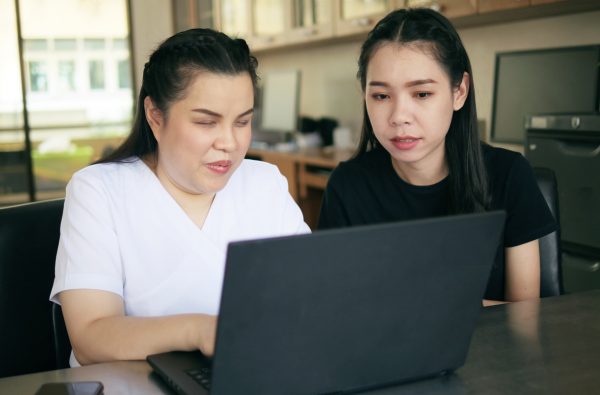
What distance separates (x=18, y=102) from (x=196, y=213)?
4.92 m

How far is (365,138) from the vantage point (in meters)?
1.55

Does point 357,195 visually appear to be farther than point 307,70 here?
No

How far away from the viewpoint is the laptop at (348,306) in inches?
26.5

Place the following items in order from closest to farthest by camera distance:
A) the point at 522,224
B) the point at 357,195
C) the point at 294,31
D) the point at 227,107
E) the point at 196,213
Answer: the point at 227,107 → the point at 196,213 → the point at 522,224 → the point at 357,195 → the point at 294,31

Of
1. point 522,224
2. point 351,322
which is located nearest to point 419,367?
point 351,322

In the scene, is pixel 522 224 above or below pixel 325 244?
below

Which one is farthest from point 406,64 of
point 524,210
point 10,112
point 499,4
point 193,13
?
point 10,112

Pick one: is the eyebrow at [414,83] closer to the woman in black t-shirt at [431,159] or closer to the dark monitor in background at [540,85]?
the woman in black t-shirt at [431,159]

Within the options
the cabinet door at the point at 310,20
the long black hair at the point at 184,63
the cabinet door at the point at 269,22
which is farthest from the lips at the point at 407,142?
the cabinet door at the point at 269,22

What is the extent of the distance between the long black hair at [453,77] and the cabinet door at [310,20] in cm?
226

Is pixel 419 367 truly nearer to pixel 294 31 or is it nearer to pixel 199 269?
pixel 199 269

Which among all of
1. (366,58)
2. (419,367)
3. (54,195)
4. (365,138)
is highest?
(366,58)

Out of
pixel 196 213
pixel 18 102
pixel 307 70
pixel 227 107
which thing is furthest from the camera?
pixel 18 102

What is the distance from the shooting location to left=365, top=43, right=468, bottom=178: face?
4.37 feet
